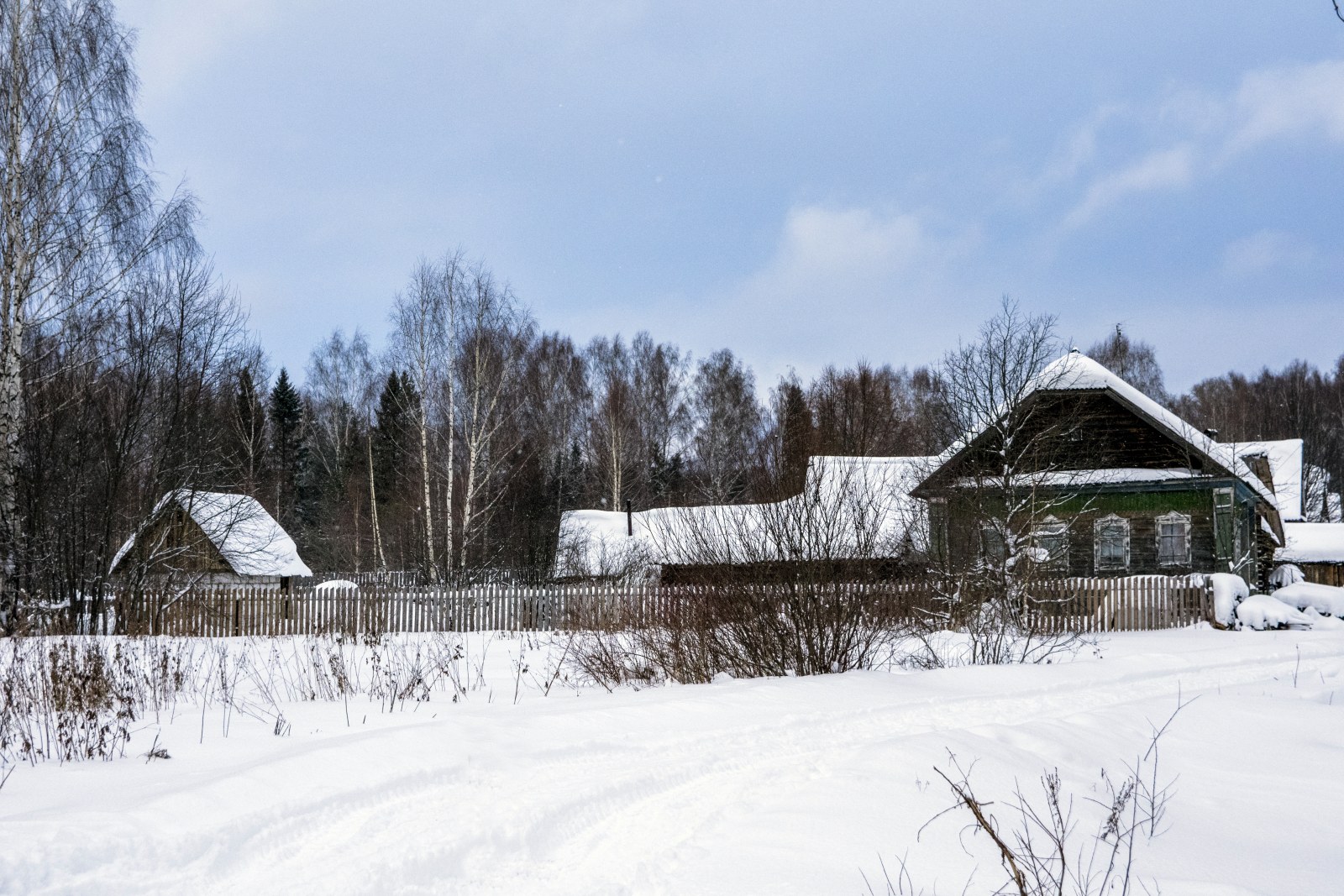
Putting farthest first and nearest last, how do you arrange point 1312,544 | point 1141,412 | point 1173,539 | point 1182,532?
point 1312,544 < point 1173,539 < point 1182,532 < point 1141,412

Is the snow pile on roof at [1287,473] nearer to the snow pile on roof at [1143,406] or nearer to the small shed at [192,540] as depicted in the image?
the snow pile on roof at [1143,406]

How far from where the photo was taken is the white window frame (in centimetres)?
2203

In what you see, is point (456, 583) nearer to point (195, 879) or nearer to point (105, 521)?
point (105, 521)

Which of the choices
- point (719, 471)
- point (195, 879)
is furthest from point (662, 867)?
point (719, 471)

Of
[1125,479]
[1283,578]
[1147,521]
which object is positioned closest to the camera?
[1283,578]

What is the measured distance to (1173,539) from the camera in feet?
73.3

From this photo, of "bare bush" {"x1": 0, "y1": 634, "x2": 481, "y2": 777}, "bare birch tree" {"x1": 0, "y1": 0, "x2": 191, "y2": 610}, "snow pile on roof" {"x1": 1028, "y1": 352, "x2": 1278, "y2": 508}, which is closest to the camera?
"bare bush" {"x1": 0, "y1": 634, "x2": 481, "y2": 777}

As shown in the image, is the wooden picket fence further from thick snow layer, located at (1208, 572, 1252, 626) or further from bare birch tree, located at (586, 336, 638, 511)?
bare birch tree, located at (586, 336, 638, 511)

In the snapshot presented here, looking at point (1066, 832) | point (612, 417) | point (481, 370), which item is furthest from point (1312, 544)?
point (1066, 832)

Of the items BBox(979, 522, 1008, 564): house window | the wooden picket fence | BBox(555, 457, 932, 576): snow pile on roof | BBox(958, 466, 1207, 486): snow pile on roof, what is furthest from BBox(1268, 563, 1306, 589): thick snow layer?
BBox(555, 457, 932, 576): snow pile on roof

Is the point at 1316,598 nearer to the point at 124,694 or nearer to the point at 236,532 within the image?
the point at 124,694

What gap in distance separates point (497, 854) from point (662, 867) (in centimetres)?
69

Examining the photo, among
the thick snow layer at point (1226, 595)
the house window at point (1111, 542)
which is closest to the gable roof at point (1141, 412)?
the house window at point (1111, 542)

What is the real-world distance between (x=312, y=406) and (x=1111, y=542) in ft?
137
